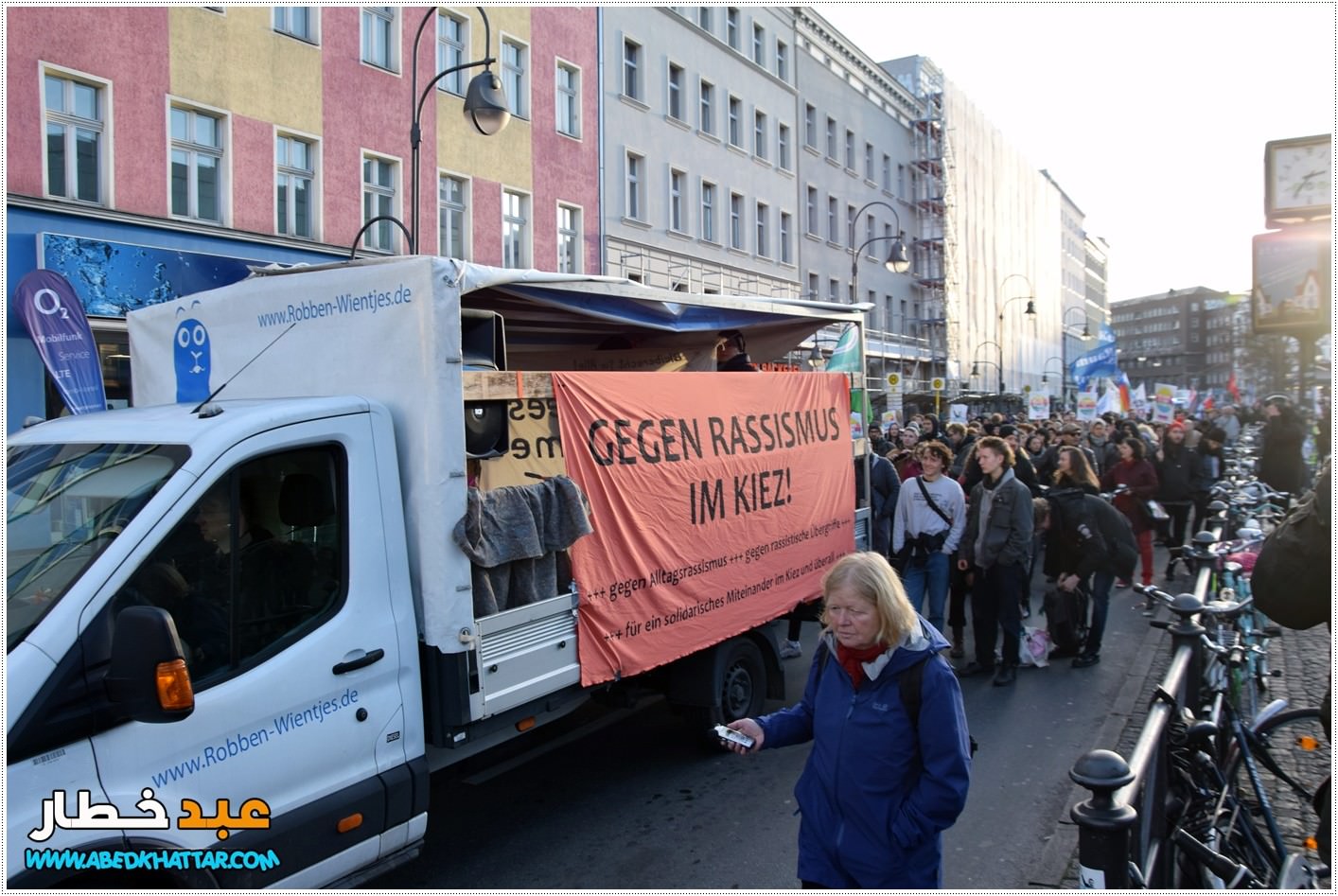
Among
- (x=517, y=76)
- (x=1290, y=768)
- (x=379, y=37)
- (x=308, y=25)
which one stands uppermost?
(x=517, y=76)

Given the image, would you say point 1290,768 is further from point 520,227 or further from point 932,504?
point 520,227

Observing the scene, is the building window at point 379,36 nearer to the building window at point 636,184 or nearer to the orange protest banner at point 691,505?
the building window at point 636,184

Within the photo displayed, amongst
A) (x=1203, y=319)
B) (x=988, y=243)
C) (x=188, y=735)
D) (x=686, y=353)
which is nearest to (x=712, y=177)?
(x=686, y=353)

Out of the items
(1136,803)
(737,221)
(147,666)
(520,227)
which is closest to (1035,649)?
(1136,803)

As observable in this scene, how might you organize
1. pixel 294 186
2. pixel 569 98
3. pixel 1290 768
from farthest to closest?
pixel 569 98, pixel 294 186, pixel 1290 768

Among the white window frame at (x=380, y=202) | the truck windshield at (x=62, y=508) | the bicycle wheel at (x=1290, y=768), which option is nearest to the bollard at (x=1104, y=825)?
the bicycle wheel at (x=1290, y=768)

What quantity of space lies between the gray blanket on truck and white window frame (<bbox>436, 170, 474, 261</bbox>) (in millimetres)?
17155

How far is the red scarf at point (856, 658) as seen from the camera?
3092 mm

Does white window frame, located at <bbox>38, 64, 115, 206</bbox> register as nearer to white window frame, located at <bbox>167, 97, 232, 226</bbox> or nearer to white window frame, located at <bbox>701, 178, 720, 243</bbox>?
white window frame, located at <bbox>167, 97, 232, 226</bbox>

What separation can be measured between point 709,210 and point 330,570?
28.9 metres

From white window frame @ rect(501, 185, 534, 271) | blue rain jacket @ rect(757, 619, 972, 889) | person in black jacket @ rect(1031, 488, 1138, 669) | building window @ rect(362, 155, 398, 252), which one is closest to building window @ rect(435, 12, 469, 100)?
building window @ rect(362, 155, 398, 252)

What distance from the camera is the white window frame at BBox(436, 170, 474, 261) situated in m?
21.0

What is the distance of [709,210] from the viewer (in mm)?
31656

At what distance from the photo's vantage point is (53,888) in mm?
2996
